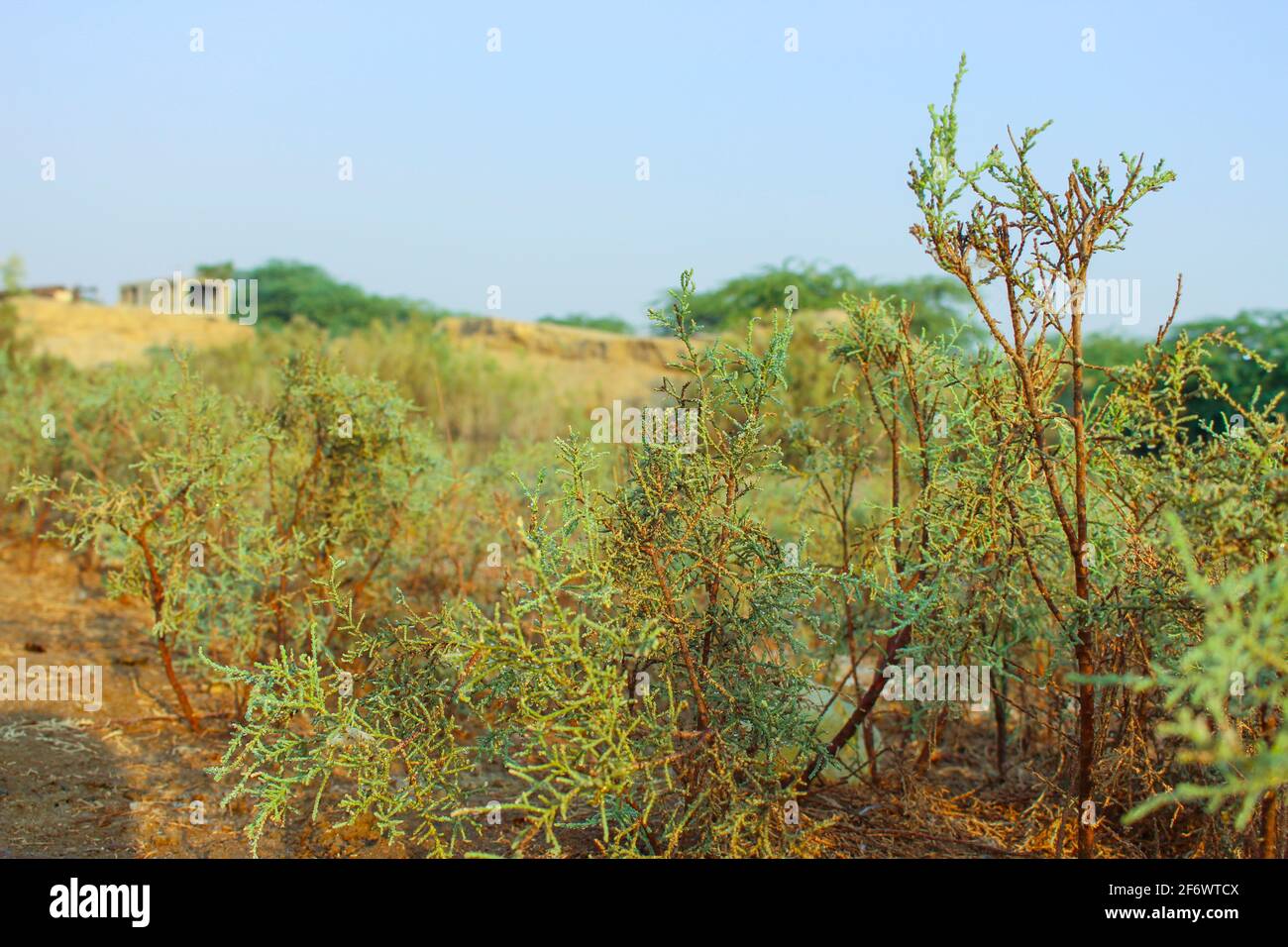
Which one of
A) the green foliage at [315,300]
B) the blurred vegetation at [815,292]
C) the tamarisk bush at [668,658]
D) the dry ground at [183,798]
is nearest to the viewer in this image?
the tamarisk bush at [668,658]

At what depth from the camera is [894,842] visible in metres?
3.92

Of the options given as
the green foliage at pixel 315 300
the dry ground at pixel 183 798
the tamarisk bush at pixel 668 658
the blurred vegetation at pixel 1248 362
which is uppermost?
the green foliage at pixel 315 300

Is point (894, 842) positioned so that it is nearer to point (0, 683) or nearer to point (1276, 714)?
point (1276, 714)

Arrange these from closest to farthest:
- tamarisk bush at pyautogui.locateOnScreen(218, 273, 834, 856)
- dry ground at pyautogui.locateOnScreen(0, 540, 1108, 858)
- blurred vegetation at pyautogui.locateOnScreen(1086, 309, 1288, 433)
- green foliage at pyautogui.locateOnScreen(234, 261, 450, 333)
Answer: tamarisk bush at pyautogui.locateOnScreen(218, 273, 834, 856) < dry ground at pyautogui.locateOnScreen(0, 540, 1108, 858) < blurred vegetation at pyautogui.locateOnScreen(1086, 309, 1288, 433) < green foliage at pyautogui.locateOnScreen(234, 261, 450, 333)

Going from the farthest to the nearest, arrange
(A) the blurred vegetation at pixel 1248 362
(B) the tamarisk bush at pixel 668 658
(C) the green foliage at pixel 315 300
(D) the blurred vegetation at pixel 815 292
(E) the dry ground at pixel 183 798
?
(C) the green foliage at pixel 315 300 < (D) the blurred vegetation at pixel 815 292 < (A) the blurred vegetation at pixel 1248 362 < (E) the dry ground at pixel 183 798 < (B) the tamarisk bush at pixel 668 658

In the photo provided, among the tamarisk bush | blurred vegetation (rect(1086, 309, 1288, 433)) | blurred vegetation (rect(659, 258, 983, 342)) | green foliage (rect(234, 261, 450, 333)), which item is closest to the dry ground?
the tamarisk bush

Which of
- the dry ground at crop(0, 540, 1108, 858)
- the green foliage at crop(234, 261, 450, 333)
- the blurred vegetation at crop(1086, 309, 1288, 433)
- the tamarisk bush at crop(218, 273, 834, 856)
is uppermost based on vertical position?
the green foliage at crop(234, 261, 450, 333)

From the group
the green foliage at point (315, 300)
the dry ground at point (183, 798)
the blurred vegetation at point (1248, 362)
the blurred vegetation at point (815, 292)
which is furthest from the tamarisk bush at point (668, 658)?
the green foliage at point (315, 300)

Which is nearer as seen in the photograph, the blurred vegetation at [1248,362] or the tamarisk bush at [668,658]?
the tamarisk bush at [668,658]

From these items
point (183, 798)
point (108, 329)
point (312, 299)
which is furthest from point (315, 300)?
point (183, 798)

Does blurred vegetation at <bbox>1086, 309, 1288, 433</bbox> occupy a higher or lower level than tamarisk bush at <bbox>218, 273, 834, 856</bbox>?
higher

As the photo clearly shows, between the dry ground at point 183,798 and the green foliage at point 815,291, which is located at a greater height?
the green foliage at point 815,291

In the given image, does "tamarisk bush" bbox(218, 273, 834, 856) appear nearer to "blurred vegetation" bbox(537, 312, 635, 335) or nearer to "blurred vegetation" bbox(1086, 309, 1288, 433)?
"blurred vegetation" bbox(1086, 309, 1288, 433)

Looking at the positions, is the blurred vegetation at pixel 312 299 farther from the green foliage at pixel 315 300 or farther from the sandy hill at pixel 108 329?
the sandy hill at pixel 108 329
